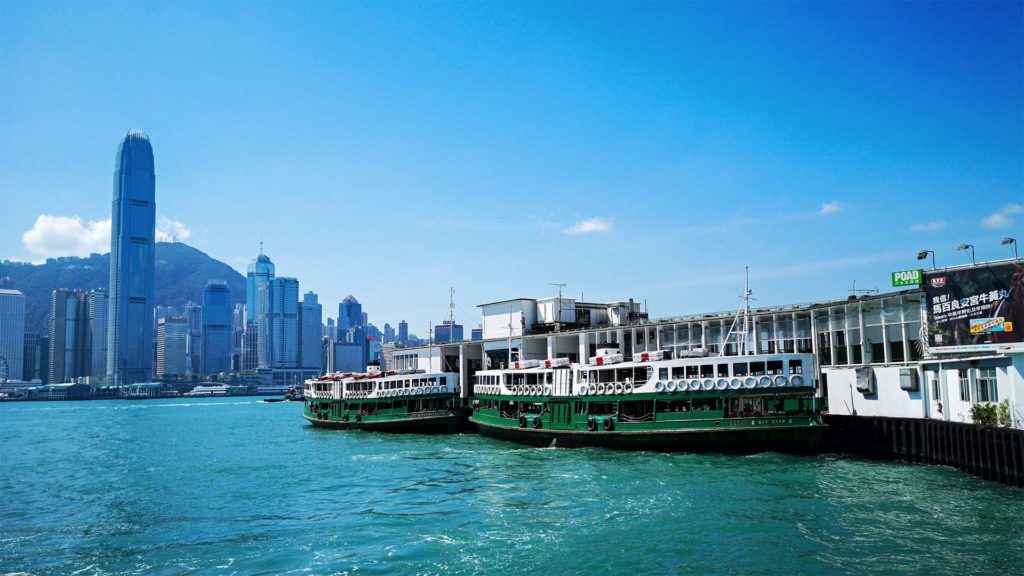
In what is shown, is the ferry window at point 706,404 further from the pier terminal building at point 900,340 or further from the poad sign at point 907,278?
the poad sign at point 907,278

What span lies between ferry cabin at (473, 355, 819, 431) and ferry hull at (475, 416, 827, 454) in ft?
1.25

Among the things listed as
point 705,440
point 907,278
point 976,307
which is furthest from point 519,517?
point 907,278

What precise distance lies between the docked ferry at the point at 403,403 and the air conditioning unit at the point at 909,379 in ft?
105

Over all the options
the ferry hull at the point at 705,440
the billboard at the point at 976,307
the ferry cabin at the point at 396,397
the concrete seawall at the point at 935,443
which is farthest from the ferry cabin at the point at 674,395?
the ferry cabin at the point at 396,397

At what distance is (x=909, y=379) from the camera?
116 ft

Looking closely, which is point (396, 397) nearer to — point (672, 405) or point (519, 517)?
point (672, 405)

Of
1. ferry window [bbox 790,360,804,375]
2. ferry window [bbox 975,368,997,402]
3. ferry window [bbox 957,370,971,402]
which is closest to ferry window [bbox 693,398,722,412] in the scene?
ferry window [bbox 790,360,804,375]

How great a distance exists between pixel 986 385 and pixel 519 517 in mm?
21973

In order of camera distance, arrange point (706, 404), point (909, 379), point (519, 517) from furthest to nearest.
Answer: point (706, 404), point (909, 379), point (519, 517)

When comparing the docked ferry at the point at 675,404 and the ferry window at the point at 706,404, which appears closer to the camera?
the docked ferry at the point at 675,404

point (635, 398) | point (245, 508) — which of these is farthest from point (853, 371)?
point (245, 508)

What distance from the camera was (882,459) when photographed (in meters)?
35.1

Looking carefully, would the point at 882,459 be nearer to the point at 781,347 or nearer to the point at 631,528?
the point at 781,347

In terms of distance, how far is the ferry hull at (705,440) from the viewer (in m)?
35.4
